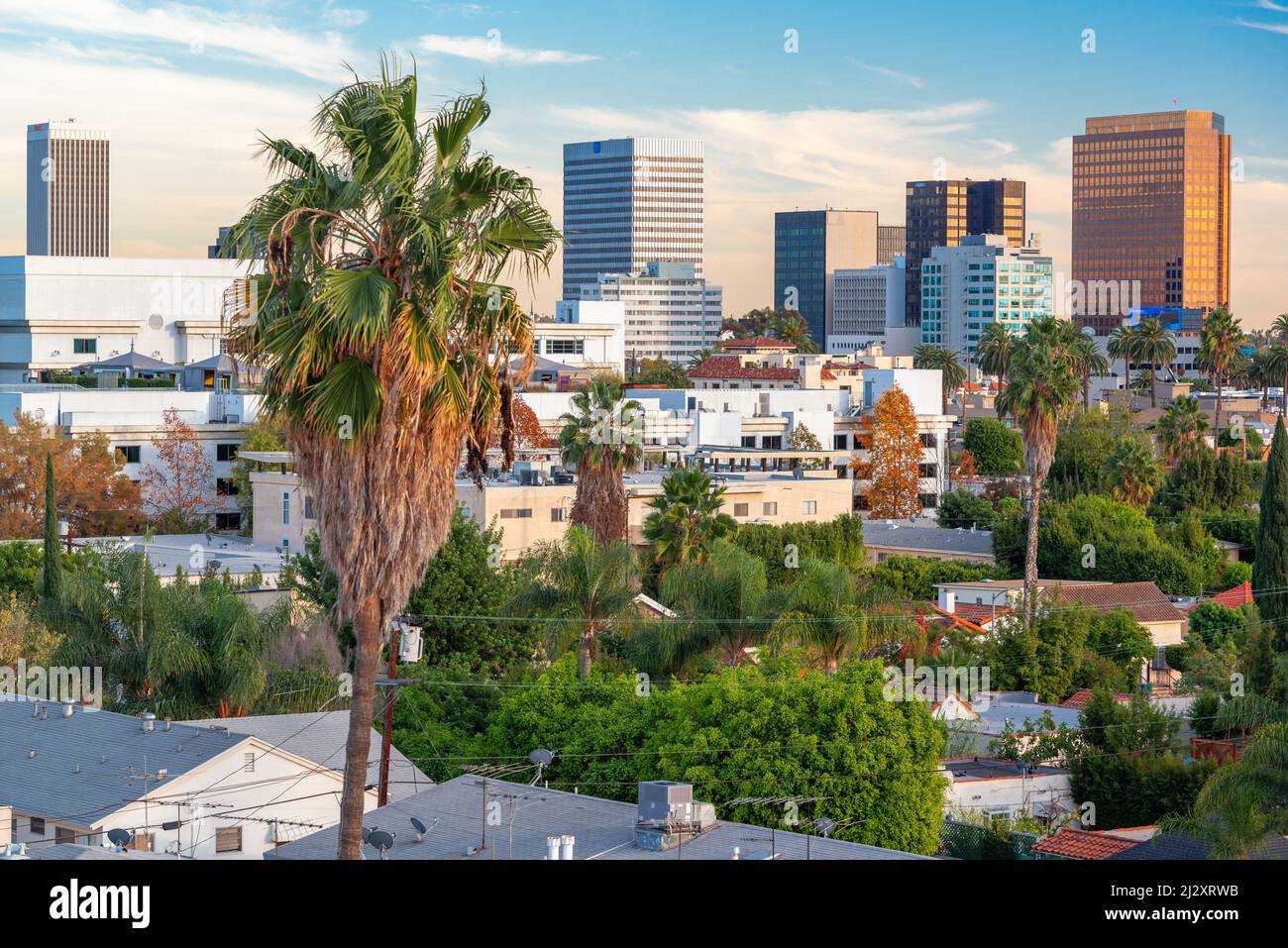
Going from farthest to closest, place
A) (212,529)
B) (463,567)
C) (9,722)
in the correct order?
(212,529)
(463,567)
(9,722)

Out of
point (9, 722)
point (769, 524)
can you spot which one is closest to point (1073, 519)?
point (769, 524)

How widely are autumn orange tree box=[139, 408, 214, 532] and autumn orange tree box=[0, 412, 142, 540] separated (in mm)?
3999

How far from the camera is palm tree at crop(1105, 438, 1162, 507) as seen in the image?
91375mm

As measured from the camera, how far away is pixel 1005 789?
3634 centimetres

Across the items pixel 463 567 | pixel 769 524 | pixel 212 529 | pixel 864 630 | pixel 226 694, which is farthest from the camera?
pixel 212 529

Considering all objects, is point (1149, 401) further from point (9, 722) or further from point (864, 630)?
point (9, 722)

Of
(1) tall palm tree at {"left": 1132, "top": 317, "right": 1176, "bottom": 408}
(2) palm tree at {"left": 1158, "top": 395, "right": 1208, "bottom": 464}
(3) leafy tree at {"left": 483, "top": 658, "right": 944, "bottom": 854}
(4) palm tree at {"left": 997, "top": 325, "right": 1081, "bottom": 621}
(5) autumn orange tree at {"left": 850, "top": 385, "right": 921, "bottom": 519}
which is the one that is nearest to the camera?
(3) leafy tree at {"left": 483, "top": 658, "right": 944, "bottom": 854}

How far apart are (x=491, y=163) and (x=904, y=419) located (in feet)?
326

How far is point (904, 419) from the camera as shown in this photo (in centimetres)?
11444

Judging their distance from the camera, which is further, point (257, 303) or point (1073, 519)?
point (1073, 519)

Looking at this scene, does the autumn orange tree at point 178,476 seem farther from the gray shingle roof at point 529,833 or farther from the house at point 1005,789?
the gray shingle roof at point 529,833

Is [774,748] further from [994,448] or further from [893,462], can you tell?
[994,448]

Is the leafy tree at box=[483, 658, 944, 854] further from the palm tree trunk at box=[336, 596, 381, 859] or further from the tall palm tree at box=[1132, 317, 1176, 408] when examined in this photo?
the tall palm tree at box=[1132, 317, 1176, 408]

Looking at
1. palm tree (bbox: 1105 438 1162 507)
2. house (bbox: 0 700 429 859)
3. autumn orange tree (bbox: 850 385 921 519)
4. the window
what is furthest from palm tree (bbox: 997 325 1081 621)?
autumn orange tree (bbox: 850 385 921 519)
